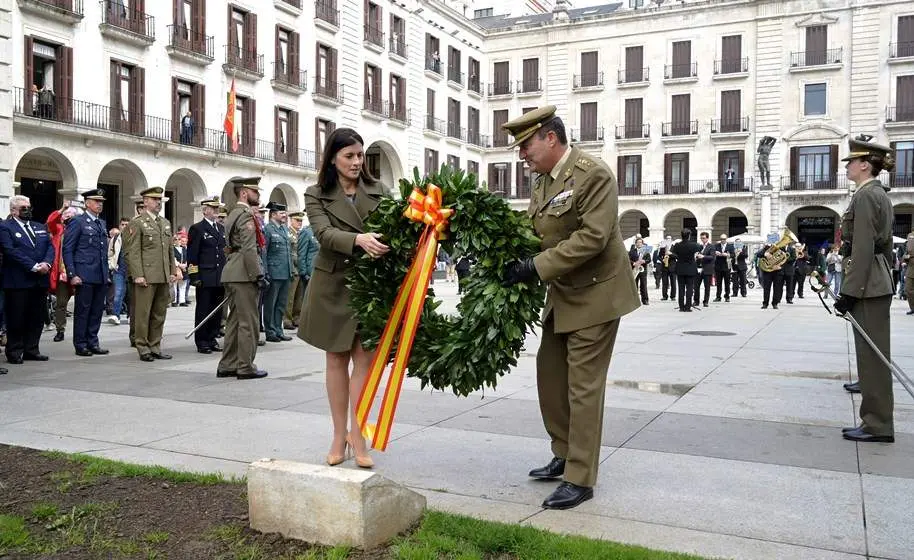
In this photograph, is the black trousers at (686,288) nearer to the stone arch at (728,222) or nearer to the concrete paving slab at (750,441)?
the concrete paving slab at (750,441)

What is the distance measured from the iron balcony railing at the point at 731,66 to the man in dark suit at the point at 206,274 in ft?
140

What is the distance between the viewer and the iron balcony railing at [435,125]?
4662 centimetres

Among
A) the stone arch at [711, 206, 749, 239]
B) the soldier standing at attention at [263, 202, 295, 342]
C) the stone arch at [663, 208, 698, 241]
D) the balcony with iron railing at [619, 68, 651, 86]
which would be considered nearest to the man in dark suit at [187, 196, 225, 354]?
the soldier standing at attention at [263, 202, 295, 342]

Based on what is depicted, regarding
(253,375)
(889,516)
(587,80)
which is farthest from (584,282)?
(587,80)

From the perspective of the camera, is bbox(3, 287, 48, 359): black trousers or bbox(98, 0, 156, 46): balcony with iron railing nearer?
bbox(3, 287, 48, 359): black trousers

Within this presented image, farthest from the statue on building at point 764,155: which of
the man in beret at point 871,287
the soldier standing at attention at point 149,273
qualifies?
the man in beret at point 871,287

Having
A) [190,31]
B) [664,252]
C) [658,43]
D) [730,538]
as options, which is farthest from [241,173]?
[730,538]

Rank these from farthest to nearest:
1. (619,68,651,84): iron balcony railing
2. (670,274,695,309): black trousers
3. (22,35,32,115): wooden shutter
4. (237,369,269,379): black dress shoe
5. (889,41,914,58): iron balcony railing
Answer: (619,68,651,84): iron balcony railing
(889,41,914,58): iron balcony railing
(22,35,32,115): wooden shutter
(670,274,695,309): black trousers
(237,369,269,379): black dress shoe

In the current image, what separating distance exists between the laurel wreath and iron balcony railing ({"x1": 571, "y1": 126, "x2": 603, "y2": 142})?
4790 cm

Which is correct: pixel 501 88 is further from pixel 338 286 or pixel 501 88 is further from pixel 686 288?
pixel 338 286

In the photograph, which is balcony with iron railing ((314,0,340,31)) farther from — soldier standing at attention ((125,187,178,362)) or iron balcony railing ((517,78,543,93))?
soldier standing at attention ((125,187,178,362))

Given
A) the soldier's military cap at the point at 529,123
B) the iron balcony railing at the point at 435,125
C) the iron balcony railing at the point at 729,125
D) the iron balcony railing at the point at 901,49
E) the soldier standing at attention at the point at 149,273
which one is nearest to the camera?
the soldier's military cap at the point at 529,123

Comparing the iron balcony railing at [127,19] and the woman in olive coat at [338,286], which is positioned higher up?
the iron balcony railing at [127,19]

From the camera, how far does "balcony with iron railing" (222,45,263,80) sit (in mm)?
31656
